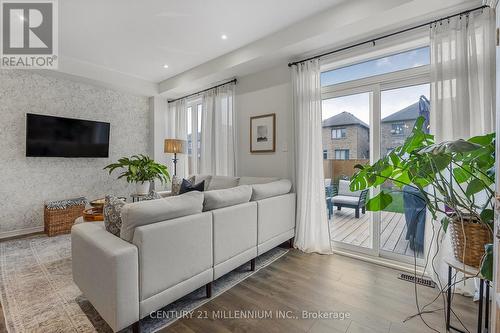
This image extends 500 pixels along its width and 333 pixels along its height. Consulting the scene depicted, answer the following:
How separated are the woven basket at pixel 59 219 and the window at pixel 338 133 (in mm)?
4274

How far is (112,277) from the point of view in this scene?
1.40m

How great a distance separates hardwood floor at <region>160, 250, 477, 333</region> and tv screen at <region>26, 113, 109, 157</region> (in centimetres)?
380

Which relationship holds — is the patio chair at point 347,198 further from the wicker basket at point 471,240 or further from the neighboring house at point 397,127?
the wicker basket at point 471,240

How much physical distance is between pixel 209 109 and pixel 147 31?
1636mm

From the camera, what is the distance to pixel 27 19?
276cm

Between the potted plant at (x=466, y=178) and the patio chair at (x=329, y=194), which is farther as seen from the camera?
the patio chair at (x=329, y=194)

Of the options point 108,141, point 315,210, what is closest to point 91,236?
point 315,210

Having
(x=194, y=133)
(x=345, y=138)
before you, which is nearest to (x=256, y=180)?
(x=345, y=138)

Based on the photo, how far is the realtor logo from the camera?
256cm

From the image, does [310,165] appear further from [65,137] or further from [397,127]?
[65,137]

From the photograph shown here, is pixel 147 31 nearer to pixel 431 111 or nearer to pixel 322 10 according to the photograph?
pixel 322 10

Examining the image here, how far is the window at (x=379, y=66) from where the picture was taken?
249 centimetres

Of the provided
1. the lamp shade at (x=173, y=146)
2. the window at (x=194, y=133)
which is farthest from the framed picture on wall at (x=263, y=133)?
the lamp shade at (x=173, y=146)

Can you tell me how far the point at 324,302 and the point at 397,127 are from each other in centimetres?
205
